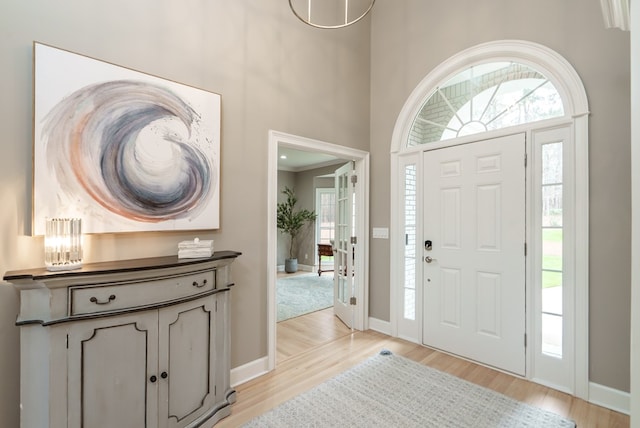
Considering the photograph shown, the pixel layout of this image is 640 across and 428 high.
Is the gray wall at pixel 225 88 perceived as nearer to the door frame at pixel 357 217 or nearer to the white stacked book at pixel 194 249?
the door frame at pixel 357 217

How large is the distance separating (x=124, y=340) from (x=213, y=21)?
2342mm

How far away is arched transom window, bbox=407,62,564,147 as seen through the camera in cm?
261

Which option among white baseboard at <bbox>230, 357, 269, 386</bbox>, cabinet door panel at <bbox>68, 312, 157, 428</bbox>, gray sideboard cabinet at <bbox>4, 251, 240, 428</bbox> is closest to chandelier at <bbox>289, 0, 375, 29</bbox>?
gray sideboard cabinet at <bbox>4, 251, 240, 428</bbox>

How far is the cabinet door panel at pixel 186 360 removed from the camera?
177cm

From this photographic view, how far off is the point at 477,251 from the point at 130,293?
111 inches

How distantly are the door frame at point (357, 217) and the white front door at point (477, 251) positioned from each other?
0.73 metres

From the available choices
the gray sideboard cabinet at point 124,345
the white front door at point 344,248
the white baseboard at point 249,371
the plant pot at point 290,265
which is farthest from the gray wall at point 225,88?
the plant pot at point 290,265

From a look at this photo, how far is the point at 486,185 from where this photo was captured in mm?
2840

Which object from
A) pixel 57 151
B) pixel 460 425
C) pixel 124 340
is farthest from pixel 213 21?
pixel 460 425

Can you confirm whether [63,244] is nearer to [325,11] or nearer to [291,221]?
[325,11]

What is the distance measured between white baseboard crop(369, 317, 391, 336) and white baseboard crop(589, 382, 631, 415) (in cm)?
177

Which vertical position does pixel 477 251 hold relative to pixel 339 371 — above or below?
above

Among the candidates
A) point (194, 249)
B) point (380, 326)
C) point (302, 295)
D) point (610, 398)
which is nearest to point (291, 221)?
point (302, 295)

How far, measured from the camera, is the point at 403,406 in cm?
221
